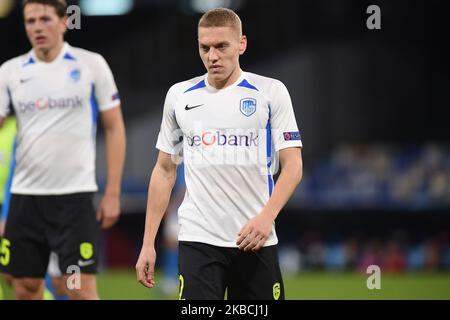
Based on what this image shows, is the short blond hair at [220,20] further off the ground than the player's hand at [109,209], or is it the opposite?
the short blond hair at [220,20]

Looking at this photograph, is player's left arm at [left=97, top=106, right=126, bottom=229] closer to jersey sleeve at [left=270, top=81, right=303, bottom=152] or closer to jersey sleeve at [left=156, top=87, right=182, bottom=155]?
jersey sleeve at [left=156, top=87, right=182, bottom=155]

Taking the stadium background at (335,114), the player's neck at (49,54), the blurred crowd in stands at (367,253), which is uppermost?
the player's neck at (49,54)

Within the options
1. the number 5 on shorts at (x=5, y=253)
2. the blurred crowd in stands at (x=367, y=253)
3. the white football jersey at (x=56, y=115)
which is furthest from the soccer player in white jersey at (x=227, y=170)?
the blurred crowd in stands at (x=367, y=253)

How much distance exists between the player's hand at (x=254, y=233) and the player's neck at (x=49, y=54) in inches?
95.4

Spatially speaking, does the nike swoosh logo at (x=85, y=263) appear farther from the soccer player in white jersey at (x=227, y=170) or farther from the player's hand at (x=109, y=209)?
the soccer player in white jersey at (x=227, y=170)

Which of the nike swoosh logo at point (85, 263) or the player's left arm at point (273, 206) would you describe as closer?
the player's left arm at point (273, 206)

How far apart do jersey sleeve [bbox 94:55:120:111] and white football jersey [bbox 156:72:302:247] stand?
1479 mm

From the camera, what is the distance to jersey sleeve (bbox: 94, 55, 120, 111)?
6555mm

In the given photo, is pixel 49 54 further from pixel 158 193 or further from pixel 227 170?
pixel 227 170

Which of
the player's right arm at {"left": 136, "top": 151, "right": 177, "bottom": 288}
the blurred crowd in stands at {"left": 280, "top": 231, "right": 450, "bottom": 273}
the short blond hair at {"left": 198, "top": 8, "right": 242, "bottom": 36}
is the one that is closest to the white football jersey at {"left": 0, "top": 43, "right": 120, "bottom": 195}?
the player's right arm at {"left": 136, "top": 151, "right": 177, "bottom": 288}

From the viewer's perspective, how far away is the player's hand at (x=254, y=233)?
15.5 ft

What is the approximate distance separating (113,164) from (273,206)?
6.65 ft

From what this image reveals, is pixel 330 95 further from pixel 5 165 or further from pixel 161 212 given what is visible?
pixel 161 212

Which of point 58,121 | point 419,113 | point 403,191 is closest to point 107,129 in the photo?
point 58,121
